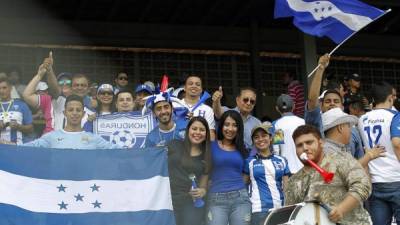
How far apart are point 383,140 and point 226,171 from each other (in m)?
1.50

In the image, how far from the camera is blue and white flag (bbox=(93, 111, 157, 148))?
8.47 m

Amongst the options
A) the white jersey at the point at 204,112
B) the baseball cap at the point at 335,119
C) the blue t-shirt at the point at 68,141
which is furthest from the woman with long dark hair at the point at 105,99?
the baseball cap at the point at 335,119

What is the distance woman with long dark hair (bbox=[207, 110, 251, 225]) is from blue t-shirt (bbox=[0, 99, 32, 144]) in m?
2.05

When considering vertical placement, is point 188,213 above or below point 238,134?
below

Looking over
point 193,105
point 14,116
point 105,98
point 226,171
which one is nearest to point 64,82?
point 105,98

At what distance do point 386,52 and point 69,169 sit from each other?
8797 millimetres

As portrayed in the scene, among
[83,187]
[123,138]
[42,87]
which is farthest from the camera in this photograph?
[42,87]

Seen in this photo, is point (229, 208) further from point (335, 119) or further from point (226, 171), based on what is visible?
point (335, 119)

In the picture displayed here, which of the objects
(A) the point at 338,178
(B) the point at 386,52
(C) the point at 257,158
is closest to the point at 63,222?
(C) the point at 257,158

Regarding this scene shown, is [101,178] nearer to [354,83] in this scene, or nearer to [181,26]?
[354,83]

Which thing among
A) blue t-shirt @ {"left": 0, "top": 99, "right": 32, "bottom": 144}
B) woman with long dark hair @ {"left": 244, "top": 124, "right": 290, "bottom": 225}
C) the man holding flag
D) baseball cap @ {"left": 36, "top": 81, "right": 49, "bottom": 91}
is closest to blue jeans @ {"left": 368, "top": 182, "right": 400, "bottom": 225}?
woman with long dark hair @ {"left": 244, "top": 124, "right": 290, "bottom": 225}

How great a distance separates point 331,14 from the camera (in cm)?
912

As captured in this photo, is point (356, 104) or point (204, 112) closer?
point (204, 112)

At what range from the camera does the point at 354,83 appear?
1198 cm
